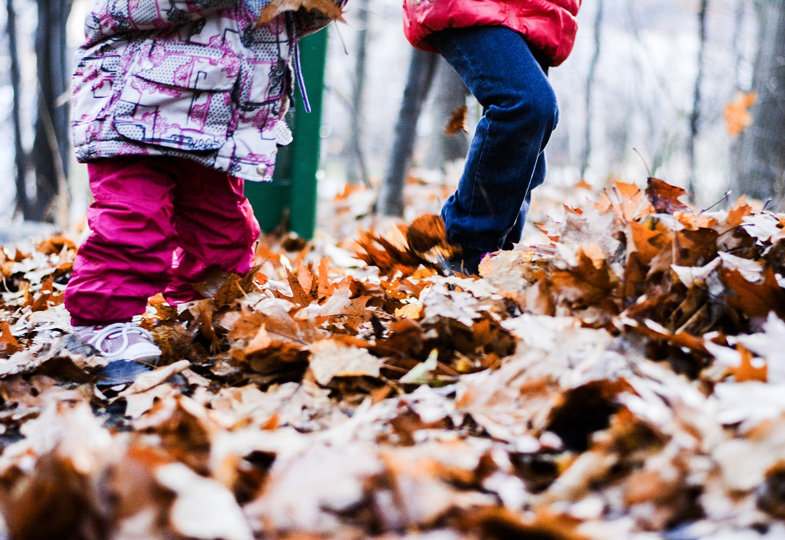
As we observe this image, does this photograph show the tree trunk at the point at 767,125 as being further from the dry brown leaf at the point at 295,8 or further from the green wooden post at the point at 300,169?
the dry brown leaf at the point at 295,8

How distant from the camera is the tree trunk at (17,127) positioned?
682 cm

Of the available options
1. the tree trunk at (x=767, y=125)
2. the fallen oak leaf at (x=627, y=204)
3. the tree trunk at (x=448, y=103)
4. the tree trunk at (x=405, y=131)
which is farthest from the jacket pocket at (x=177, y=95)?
the tree trunk at (x=767, y=125)

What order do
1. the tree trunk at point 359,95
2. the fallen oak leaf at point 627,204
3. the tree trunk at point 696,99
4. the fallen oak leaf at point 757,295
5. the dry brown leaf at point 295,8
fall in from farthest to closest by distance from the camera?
1. the tree trunk at point 696,99
2. the tree trunk at point 359,95
3. the dry brown leaf at point 295,8
4. the fallen oak leaf at point 627,204
5. the fallen oak leaf at point 757,295

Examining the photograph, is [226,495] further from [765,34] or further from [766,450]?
[765,34]

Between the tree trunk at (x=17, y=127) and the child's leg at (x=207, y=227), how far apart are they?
212 inches

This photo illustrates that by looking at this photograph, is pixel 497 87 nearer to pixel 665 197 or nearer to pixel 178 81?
pixel 665 197

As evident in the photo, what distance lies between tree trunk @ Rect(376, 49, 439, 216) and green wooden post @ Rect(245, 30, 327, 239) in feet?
1.96

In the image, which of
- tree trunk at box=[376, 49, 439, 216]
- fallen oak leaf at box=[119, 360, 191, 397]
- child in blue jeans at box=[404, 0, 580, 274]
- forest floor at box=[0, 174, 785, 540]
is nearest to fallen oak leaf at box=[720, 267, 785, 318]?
forest floor at box=[0, 174, 785, 540]

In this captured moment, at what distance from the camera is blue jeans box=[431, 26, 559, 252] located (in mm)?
1992

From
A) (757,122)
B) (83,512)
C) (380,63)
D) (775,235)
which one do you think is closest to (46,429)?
(83,512)

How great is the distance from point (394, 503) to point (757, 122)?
704 centimetres

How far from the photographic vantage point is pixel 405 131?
4.68m

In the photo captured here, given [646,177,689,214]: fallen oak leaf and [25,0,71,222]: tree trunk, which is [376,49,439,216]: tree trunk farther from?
[25,0,71,222]: tree trunk

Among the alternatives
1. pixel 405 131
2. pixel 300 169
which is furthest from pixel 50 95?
pixel 405 131
